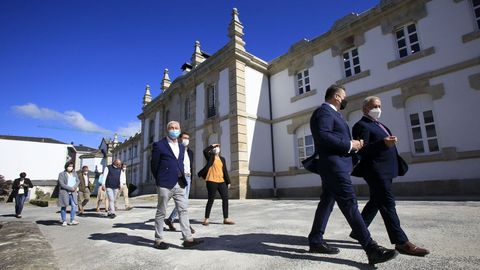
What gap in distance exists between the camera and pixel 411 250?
2807mm

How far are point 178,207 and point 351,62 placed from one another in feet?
37.1

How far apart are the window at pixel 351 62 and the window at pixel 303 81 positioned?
78.2 inches

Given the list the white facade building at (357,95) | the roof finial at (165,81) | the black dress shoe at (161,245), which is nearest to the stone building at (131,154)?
the roof finial at (165,81)

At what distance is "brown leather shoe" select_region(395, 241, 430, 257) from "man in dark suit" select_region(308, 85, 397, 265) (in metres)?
0.44

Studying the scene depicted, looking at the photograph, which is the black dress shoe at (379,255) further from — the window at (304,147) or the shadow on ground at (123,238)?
the window at (304,147)

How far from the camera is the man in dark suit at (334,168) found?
2793 mm

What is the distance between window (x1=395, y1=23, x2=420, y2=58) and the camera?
35.7ft

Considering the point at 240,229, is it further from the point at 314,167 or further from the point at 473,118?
the point at 473,118

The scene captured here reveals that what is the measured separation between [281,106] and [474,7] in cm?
854

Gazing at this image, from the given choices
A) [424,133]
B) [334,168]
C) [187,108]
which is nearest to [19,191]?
[187,108]

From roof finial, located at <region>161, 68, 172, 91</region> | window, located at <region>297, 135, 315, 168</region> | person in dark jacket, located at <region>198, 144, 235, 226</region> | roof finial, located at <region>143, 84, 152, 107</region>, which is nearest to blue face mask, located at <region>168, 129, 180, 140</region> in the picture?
person in dark jacket, located at <region>198, 144, 235, 226</region>

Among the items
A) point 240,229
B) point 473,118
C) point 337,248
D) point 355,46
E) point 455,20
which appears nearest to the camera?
point 337,248

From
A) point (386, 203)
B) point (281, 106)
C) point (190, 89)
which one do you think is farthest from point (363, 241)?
point (190, 89)

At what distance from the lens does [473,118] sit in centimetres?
906
